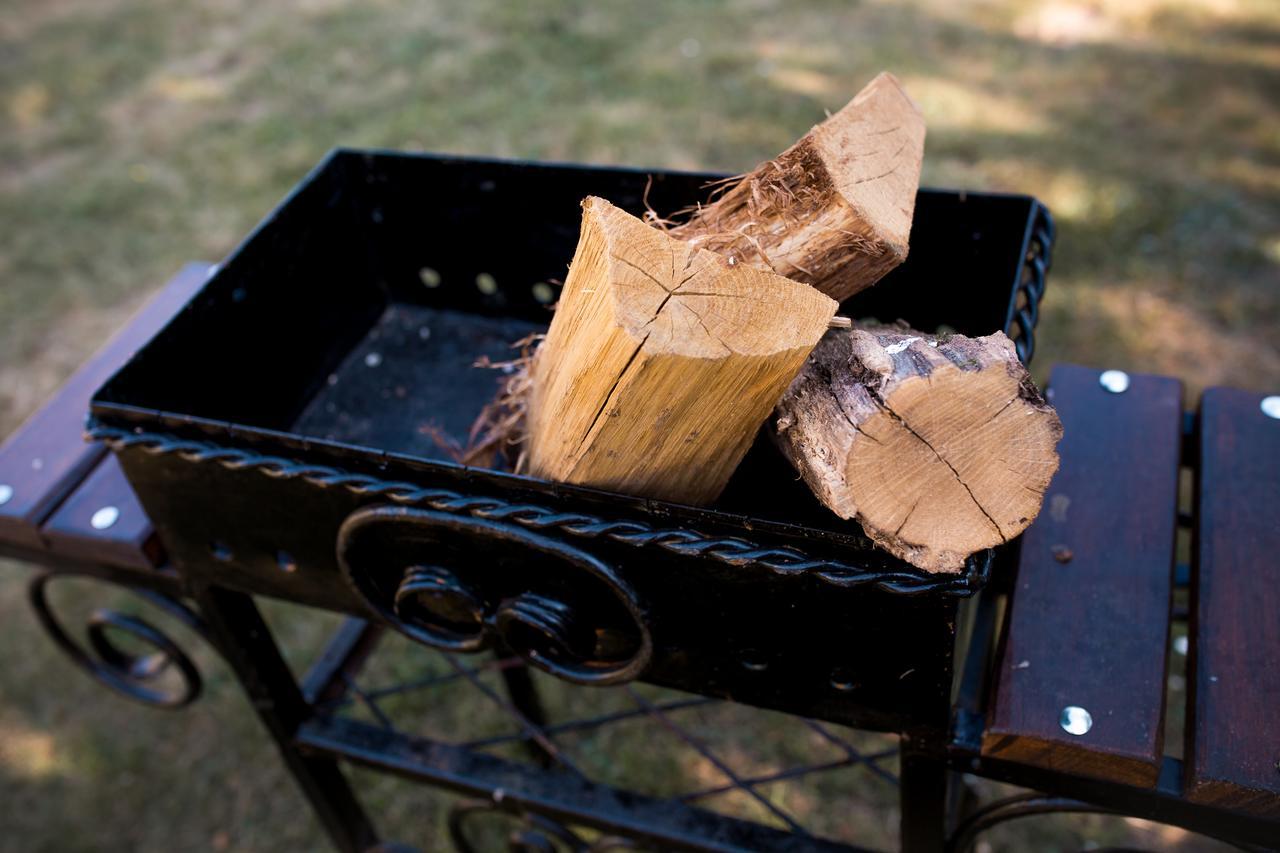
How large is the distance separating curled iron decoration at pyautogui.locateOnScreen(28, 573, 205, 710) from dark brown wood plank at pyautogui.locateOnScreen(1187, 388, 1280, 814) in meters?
1.50

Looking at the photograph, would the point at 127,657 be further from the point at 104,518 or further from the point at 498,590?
the point at 498,590

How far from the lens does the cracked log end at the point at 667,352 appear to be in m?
0.96

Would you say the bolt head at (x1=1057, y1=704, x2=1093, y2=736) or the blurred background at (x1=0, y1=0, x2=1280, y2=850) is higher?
the blurred background at (x1=0, y1=0, x2=1280, y2=850)

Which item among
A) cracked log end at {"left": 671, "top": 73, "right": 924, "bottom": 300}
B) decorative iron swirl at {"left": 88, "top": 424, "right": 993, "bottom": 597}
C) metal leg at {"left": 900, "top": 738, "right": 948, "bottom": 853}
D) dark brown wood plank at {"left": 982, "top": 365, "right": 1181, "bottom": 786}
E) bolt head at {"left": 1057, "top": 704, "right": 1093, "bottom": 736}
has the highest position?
cracked log end at {"left": 671, "top": 73, "right": 924, "bottom": 300}

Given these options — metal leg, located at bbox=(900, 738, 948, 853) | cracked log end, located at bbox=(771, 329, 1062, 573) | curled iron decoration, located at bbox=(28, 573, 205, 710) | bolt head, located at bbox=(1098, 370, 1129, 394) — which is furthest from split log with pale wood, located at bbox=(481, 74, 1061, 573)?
curled iron decoration, located at bbox=(28, 573, 205, 710)

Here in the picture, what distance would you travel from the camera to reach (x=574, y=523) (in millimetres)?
1080

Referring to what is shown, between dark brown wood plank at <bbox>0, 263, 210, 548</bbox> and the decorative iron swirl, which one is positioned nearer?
the decorative iron swirl

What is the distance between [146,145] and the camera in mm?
4242

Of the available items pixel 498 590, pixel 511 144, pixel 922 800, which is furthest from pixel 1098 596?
pixel 511 144

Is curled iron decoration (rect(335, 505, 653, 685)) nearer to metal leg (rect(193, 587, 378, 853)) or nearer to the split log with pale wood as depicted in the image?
the split log with pale wood

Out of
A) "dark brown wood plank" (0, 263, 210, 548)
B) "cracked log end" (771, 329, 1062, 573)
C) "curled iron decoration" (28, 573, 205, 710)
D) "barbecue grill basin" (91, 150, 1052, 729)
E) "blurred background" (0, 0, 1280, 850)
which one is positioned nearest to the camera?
"cracked log end" (771, 329, 1062, 573)

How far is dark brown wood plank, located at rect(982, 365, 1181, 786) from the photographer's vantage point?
113 centimetres

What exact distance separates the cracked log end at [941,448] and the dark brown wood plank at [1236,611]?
42cm

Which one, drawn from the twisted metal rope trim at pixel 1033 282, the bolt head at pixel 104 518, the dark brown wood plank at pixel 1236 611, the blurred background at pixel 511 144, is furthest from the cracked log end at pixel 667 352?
the blurred background at pixel 511 144
